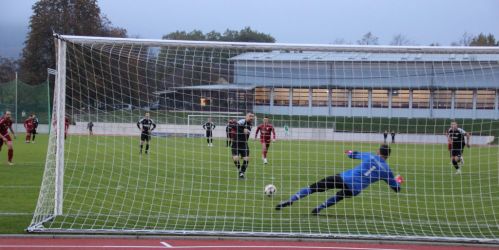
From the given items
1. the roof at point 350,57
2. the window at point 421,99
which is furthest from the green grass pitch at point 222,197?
the roof at point 350,57

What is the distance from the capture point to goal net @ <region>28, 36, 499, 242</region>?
962cm

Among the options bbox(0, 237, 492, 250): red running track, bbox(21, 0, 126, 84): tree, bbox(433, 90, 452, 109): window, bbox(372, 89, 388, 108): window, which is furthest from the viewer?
bbox(21, 0, 126, 84): tree

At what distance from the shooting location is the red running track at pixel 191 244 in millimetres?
8289

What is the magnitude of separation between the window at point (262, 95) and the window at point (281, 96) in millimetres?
151

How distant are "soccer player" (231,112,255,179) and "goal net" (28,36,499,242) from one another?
984 millimetres

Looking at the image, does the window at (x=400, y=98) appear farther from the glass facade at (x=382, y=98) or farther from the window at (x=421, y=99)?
the window at (x=421, y=99)

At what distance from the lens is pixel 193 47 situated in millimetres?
9758

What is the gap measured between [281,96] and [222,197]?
2.88 meters

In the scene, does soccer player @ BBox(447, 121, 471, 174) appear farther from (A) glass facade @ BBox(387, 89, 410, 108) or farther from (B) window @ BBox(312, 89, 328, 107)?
(B) window @ BBox(312, 89, 328, 107)

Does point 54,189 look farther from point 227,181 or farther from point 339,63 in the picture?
point 227,181

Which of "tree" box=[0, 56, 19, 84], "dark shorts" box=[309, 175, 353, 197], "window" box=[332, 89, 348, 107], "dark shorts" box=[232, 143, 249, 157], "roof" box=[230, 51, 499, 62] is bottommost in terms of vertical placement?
"dark shorts" box=[309, 175, 353, 197]

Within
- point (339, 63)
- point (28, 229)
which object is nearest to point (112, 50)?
point (28, 229)

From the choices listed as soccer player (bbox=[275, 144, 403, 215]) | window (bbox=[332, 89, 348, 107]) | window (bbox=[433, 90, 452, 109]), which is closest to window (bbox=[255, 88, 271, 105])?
window (bbox=[332, 89, 348, 107])

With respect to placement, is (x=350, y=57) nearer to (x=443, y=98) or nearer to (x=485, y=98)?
(x=443, y=98)
